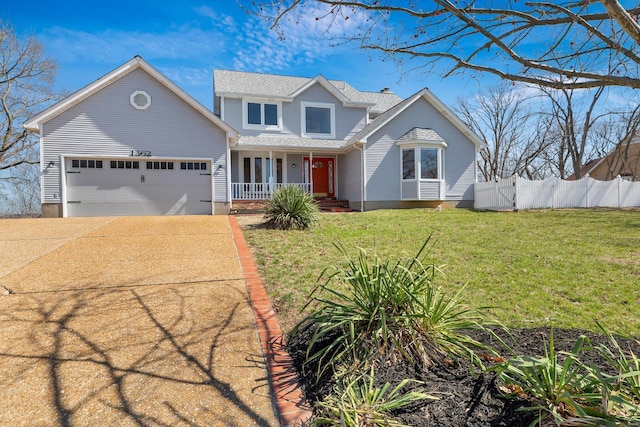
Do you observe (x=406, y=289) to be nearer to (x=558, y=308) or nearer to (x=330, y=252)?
(x=558, y=308)

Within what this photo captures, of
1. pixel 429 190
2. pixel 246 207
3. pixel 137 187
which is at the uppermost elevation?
pixel 137 187

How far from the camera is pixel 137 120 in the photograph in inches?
502

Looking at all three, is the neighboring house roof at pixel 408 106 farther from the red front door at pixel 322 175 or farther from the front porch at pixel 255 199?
the front porch at pixel 255 199

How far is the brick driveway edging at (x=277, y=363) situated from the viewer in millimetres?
2316

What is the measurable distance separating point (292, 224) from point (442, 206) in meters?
9.67

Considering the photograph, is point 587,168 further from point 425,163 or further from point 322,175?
point 322,175

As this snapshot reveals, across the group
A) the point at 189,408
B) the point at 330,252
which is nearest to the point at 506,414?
the point at 189,408

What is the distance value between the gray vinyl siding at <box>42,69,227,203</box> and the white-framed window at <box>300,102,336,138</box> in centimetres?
494

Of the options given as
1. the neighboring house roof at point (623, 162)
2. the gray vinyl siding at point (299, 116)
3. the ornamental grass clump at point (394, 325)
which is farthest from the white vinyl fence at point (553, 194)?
the ornamental grass clump at point (394, 325)

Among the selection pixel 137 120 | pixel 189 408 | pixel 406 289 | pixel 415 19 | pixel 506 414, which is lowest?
pixel 189 408

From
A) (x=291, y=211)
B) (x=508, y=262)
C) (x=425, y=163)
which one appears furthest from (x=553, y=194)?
(x=291, y=211)

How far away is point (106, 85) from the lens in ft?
40.7

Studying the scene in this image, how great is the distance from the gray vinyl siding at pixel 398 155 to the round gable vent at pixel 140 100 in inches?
371

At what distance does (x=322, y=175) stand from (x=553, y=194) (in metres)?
11.0
